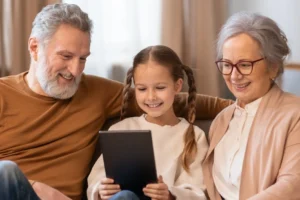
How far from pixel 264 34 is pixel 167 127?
1.63ft

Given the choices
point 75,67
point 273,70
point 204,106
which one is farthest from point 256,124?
point 75,67

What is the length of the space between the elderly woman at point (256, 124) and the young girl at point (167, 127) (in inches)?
2.9

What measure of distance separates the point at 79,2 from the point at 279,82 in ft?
3.40

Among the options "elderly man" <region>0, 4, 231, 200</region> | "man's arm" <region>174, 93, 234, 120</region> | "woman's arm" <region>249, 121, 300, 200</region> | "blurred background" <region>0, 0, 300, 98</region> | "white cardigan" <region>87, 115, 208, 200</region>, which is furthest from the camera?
"blurred background" <region>0, 0, 300, 98</region>

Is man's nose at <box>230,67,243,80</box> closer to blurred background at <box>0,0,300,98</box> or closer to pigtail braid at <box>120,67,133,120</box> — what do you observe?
pigtail braid at <box>120,67,133,120</box>

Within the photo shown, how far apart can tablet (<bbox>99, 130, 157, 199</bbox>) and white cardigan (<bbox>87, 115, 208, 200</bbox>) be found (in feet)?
0.43

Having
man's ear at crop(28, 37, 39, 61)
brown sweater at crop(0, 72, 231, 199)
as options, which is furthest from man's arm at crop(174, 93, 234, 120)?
man's ear at crop(28, 37, 39, 61)

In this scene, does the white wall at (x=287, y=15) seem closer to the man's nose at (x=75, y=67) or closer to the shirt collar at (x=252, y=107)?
the shirt collar at (x=252, y=107)

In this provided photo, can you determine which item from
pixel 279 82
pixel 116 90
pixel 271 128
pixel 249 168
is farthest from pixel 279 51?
pixel 116 90

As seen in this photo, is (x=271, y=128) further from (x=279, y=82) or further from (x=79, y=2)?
(x=79, y=2)

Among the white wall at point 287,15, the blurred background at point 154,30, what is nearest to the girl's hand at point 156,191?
the blurred background at point 154,30

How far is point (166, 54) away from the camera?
1.97m

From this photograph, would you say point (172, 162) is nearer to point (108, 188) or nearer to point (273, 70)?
point (108, 188)

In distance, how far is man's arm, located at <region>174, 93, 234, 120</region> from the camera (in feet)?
6.95
